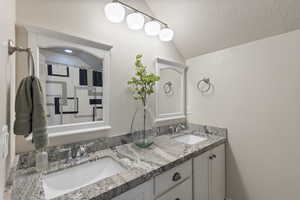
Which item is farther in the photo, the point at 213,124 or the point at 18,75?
the point at 213,124

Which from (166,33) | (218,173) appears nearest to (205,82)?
(166,33)

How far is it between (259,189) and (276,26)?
1.57 m

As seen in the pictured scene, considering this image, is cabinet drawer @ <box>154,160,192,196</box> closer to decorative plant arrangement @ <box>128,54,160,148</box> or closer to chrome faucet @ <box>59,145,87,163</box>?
decorative plant arrangement @ <box>128,54,160,148</box>

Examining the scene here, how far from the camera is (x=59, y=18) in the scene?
1064 millimetres

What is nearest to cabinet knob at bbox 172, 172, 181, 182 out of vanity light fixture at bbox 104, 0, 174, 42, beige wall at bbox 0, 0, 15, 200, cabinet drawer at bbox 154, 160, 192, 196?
cabinet drawer at bbox 154, 160, 192, 196

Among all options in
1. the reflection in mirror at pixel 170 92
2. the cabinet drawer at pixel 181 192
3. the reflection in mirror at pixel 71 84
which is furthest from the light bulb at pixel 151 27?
the cabinet drawer at pixel 181 192

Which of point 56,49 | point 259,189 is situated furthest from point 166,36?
point 259,189

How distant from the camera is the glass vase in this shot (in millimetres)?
1427

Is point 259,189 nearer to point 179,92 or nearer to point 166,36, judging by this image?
point 179,92

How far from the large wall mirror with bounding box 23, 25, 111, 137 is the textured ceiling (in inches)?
35.6

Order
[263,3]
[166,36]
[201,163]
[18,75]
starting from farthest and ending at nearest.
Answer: [166,36] < [201,163] < [263,3] < [18,75]

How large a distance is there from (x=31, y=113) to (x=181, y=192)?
1.15m

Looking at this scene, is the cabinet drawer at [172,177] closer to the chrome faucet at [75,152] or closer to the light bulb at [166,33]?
the chrome faucet at [75,152]

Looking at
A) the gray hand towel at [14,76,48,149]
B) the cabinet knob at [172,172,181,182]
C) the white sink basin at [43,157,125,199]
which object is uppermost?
the gray hand towel at [14,76,48,149]
